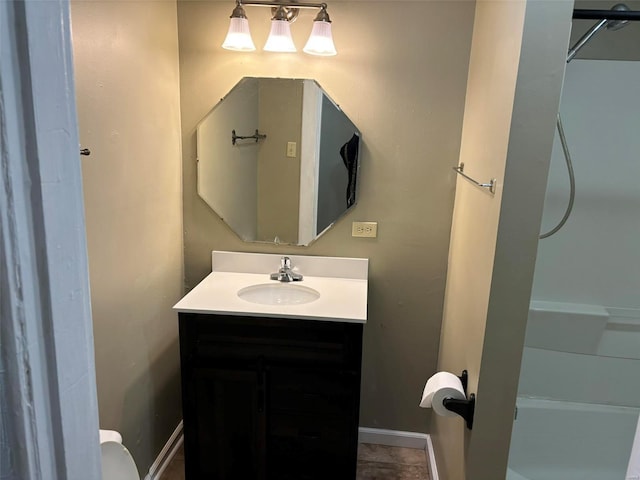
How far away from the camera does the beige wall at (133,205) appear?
1538 millimetres

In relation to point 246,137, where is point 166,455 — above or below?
below

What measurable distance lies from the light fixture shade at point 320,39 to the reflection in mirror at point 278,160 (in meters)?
0.18

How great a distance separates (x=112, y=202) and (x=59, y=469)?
4.22 ft

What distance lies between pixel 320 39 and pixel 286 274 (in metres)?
1.06

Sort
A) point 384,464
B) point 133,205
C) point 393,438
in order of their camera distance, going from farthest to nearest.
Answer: point 393,438, point 384,464, point 133,205

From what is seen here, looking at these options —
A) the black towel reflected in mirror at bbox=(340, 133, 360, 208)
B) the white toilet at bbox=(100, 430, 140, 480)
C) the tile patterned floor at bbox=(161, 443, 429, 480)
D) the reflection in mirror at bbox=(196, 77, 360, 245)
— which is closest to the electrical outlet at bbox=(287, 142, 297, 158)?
the reflection in mirror at bbox=(196, 77, 360, 245)

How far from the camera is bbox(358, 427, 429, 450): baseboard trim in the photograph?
2.46 metres

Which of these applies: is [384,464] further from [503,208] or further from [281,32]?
[281,32]

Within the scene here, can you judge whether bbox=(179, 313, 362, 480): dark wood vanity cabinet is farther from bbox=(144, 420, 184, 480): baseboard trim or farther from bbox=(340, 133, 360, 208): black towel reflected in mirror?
bbox=(340, 133, 360, 208): black towel reflected in mirror

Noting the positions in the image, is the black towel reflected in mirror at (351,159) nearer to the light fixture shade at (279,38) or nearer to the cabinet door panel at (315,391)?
the light fixture shade at (279,38)

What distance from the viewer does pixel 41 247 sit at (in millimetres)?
479

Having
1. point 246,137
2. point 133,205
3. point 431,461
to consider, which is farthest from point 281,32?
point 431,461

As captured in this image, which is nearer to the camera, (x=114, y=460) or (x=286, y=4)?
(x=114, y=460)

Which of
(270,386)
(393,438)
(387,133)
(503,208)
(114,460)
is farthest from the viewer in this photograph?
(393,438)
